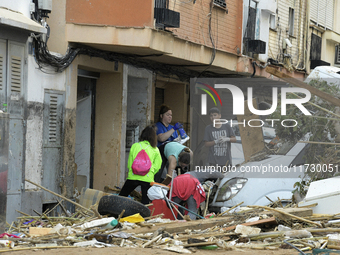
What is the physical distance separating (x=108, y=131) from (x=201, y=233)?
619 centimetres

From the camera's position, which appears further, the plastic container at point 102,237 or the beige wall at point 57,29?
the beige wall at point 57,29

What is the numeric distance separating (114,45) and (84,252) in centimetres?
630

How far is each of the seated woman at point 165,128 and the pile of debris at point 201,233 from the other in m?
2.93

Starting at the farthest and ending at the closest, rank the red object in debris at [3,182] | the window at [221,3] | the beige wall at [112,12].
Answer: the window at [221,3]
the beige wall at [112,12]
the red object in debris at [3,182]

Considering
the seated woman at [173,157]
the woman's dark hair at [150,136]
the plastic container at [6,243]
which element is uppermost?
the woman's dark hair at [150,136]

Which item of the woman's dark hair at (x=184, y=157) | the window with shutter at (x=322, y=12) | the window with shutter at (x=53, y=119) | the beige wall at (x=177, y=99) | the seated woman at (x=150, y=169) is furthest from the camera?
the window with shutter at (x=322, y=12)

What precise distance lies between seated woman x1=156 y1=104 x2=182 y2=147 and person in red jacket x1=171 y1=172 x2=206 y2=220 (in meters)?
2.36

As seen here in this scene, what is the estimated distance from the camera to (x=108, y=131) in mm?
13156

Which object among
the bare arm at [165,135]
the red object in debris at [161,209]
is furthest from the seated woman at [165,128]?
the red object in debris at [161,209]

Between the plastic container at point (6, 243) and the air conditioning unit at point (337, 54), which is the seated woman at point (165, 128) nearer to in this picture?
the plastic container at point (6, 243)

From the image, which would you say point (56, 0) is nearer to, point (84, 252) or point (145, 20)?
point (145, 20)

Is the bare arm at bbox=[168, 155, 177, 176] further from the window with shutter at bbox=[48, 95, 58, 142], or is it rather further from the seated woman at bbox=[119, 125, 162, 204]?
the window with shutter at bbox=[48, 95, 58, 142]

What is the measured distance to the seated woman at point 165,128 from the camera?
1121 cm

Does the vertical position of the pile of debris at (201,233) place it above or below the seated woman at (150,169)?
below
